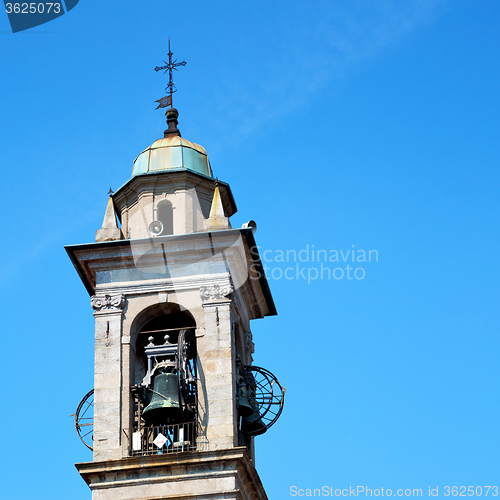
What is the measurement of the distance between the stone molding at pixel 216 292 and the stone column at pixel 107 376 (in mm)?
2266

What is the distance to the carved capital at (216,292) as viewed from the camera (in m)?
37.3

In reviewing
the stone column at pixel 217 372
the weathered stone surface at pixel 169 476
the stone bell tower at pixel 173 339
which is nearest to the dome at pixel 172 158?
the stone bell tower at pixel 173 339

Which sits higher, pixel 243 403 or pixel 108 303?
pixel 108 303

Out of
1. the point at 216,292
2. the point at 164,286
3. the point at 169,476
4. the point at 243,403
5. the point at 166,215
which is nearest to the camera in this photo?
the point at 169,476

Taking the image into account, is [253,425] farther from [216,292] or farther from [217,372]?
[216,292]

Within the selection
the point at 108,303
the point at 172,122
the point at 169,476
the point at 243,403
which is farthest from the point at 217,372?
the point at 172,122

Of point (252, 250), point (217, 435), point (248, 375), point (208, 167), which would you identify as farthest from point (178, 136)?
point (217, 435)

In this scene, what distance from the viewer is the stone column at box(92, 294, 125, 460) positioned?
35.3 m

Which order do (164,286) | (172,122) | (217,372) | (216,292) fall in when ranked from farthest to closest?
(172,122) < (164,286) < (216,292) < (217,372)

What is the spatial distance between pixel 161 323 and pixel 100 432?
478cm

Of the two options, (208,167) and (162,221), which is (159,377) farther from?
(208,167)

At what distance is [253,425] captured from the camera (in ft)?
124

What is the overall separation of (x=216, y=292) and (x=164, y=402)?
3.64 meters

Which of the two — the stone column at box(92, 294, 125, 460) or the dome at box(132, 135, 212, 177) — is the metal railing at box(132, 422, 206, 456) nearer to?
the stone column at box(92, 294, 125, 460)
